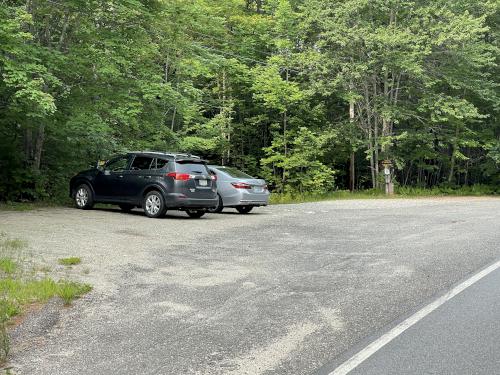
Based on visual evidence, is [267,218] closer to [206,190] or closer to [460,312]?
[206,190]

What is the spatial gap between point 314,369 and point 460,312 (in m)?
2.39

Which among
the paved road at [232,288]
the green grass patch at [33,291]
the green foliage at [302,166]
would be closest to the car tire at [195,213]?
the paved road at [232,288]

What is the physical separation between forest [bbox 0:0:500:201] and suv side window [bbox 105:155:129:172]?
284cm

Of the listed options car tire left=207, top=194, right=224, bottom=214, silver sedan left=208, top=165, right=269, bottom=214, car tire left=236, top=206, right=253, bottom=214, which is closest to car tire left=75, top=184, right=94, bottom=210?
car tire left=207, top=194, right=224, bottom=214

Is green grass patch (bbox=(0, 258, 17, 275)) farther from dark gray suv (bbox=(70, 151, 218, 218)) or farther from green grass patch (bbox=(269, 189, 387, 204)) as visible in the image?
green grass patch (bbox=(269, 189, 387, 204))

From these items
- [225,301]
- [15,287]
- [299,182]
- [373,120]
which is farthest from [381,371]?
[373,120]

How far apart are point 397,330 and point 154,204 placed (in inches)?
437

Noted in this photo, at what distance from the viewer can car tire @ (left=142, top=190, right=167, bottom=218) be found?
15.5 meters

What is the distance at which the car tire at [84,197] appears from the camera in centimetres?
1723

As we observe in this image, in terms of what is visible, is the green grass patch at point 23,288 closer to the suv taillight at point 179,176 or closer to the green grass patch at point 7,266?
the green grass patch at point 7,266

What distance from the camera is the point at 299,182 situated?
119 ft

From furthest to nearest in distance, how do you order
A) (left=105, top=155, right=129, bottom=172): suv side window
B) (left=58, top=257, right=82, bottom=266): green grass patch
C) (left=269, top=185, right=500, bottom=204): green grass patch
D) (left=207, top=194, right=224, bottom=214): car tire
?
(left=269, top=185, right=500, bottom=204): green grass patch
(left=207, top=194, right=224, bottom=214): car tire
(left=105, top=155, right=129, bottom=172): suv side window
(left=58, top=257, right=82, bottom=266): green grass patch

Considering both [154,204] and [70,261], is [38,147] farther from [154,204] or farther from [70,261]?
[70,261]

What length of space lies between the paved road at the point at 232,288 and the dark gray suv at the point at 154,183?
1.31m
